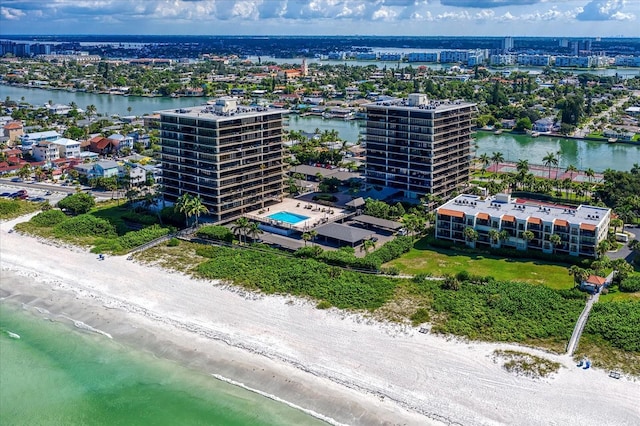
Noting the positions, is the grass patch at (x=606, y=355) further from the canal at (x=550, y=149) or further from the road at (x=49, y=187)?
the canal at (x=550, y=149)

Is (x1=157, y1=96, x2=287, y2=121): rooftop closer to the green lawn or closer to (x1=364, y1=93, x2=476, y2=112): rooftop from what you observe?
(x1=364, y1=93, x2=476, y2=112): rooftop

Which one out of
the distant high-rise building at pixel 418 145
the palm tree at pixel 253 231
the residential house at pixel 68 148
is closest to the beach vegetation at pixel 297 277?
the palm tree at pixel 253 231

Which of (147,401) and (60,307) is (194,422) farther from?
(60,307)

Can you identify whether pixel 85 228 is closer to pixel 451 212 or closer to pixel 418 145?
pixel 418 145

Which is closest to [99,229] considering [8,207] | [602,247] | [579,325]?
[8,207]

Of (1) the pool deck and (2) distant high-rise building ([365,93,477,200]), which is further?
(2) distant high-rise building ([365,93,477,200])

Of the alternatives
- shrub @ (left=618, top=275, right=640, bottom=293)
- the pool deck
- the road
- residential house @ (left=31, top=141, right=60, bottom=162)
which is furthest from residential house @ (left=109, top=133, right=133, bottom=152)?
shrub @ (left=618, top=275, right=640, bottom=293)

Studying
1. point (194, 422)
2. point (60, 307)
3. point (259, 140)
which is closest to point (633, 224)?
point (259, 140)

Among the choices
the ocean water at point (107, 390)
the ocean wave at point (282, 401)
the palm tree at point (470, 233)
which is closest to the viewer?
the ocean wave at point (282, 401)
